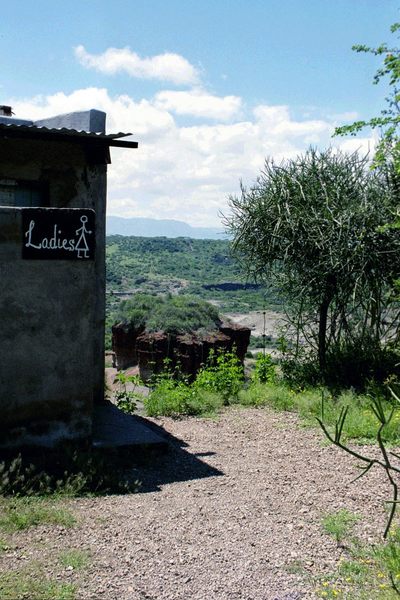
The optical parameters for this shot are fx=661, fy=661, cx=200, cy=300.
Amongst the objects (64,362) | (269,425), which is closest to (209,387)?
(269,425)

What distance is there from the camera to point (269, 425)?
865 centimetres

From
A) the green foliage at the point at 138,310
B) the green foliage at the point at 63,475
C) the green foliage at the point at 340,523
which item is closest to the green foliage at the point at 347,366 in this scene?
the green foliage at the point at 340,523

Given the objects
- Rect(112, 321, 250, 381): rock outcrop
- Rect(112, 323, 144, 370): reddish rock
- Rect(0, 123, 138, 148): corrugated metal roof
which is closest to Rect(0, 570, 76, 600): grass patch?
Rect(0, 123, 138, 148): corrugated metal roof

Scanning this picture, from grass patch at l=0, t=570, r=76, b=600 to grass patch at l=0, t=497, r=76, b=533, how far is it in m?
0.73

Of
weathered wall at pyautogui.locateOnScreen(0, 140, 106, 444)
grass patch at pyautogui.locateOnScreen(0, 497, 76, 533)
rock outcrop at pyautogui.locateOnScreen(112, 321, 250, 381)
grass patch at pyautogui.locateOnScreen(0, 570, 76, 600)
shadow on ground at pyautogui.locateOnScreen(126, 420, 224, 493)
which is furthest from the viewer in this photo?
rock outcrop at pyautogui.locateOnScreen(112, 321, 250, 381)

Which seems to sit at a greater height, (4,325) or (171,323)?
(4,325)

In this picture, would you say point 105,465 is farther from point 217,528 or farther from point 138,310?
point 138,310

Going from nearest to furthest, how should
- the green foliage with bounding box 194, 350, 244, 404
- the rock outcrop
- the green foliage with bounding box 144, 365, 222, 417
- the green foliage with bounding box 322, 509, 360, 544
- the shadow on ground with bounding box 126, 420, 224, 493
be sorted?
the green foliage with bounding box 322, 509, 360, 544 → the shadow on ground with bounding box 126, 420, 224, 493 → the green foliage with bounding box 144, 365, 222, 417 → the green foliage with bounding box 194, 350, 244, 404 → the rock outcrop

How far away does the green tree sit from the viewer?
10.1 meters

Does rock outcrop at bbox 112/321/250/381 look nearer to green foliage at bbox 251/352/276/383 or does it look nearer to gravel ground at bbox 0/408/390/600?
green foliage at bbox 251/352/276/383

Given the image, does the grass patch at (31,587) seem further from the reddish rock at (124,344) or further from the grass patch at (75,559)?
the reddish rock at (124,344)

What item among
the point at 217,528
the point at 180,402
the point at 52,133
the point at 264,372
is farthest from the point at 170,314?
the point at 217,528

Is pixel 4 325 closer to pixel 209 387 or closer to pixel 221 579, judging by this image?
pixel 221 579

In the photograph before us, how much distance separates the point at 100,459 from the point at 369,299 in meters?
5.61
